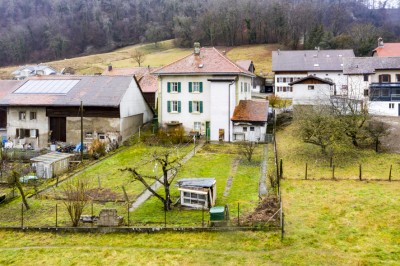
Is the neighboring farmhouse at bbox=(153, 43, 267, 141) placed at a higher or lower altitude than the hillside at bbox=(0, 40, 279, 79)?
lower

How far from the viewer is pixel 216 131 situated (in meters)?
37.5

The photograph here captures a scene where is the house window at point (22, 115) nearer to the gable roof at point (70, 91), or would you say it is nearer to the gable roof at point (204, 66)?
the gable roof at point (70, 91)

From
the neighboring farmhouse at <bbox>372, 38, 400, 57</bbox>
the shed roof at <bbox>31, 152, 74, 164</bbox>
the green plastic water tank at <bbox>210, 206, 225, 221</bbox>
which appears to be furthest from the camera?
the neighboring farmhouse at <bbox>372, 38, 400, 57</bbox>

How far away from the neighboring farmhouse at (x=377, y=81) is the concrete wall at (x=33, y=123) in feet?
103

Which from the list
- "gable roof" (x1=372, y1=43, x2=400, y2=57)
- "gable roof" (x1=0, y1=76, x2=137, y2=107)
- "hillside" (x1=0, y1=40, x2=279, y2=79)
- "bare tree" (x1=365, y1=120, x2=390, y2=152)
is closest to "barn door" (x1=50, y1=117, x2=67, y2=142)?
"gable roof" (x1=0, y1=76, x2=137, y2=107)

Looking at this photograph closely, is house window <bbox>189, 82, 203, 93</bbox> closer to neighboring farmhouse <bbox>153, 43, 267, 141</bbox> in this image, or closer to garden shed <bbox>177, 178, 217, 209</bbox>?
neighboring farmhouse <bbox>153, 43, 267, 141</bbox>

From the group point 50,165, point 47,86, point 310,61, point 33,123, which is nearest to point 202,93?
point 47,86

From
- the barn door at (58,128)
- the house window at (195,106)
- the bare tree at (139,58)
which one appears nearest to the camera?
the barn door at (58,128)

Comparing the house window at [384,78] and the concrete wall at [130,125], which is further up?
the house window at [384,78]

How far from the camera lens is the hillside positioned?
297 feet

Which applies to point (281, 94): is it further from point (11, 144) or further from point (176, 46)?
point (176, 46)

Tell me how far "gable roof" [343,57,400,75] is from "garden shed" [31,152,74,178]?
110 ft

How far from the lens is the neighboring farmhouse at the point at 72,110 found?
3656 centimetres

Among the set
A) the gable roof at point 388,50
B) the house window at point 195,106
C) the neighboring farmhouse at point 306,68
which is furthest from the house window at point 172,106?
the gable roof at point 388,50
